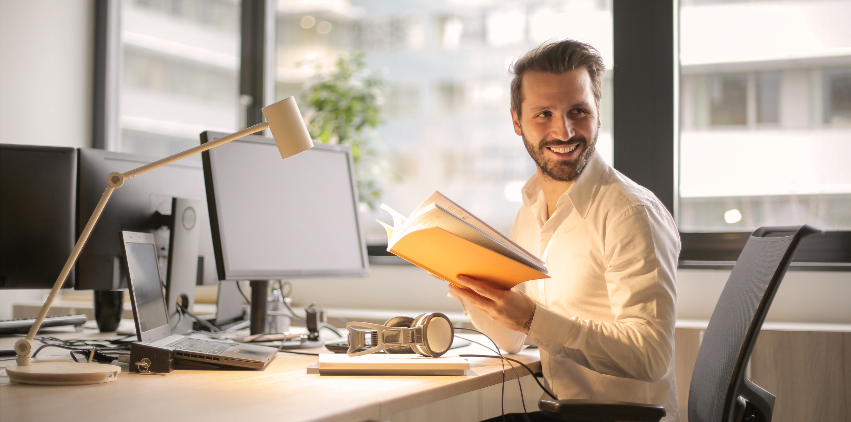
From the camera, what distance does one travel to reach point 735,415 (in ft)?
4.11

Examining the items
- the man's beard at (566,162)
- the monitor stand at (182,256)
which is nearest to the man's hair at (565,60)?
the man's beard at (566,162)

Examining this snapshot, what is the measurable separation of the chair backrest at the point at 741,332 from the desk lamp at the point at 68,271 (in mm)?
867

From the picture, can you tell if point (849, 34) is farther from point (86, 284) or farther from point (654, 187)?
point (86, 284)

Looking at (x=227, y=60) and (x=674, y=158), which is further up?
(x=227, y=60)

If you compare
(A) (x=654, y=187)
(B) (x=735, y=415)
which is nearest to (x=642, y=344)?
(B) (x=735, y=415)

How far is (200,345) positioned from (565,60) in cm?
108

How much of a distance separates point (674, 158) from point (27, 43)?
9.63 ft

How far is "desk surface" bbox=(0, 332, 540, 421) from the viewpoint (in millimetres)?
985

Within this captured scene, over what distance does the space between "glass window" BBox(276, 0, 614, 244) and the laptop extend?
53.5 inches

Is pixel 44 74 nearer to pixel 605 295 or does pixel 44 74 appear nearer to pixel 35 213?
pixel 35 213

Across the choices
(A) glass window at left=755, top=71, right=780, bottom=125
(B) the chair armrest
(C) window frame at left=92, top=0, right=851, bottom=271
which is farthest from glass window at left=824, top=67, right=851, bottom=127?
(B) the chair armrest

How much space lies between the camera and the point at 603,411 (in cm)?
114

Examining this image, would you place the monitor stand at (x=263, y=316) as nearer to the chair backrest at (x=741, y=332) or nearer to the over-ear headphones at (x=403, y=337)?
the over-ear headphones at (x=403, y=337)

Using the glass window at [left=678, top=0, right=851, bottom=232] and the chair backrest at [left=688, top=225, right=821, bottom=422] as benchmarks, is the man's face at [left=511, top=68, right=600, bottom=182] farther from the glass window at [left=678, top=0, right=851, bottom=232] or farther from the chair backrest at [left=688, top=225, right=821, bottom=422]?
the glass window at [left=678, top=0, right=851, bottom=232]
